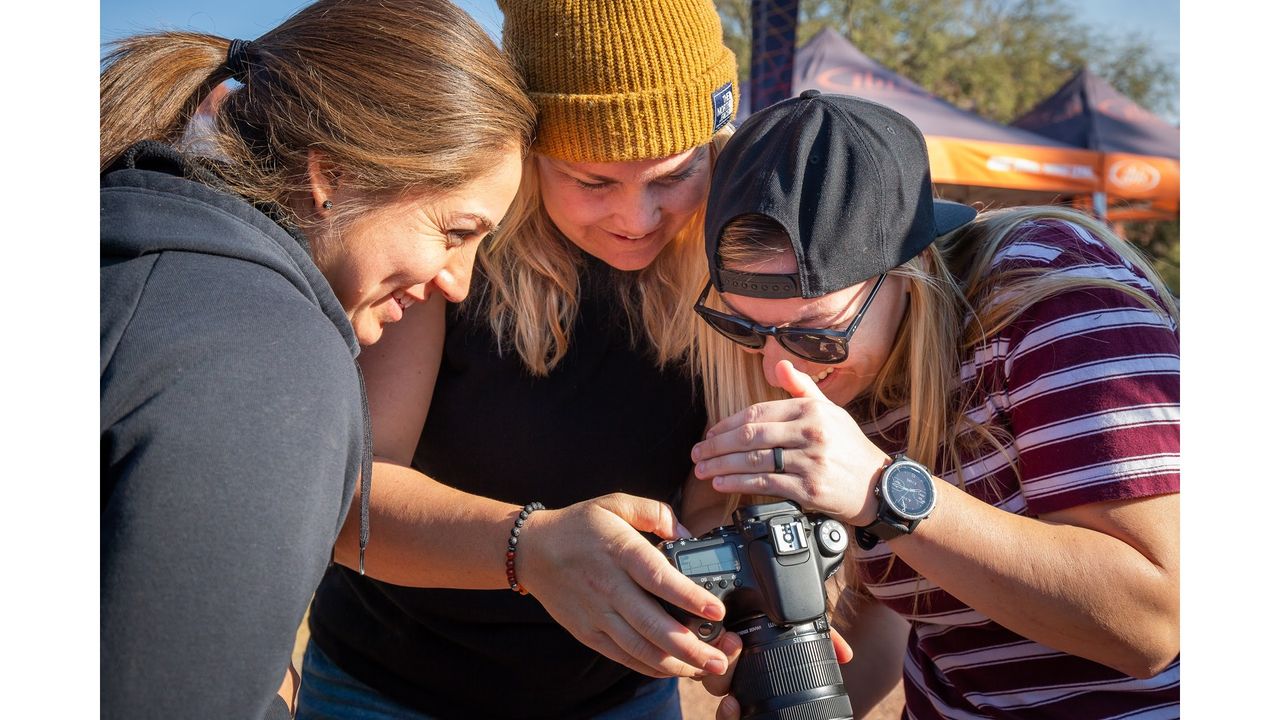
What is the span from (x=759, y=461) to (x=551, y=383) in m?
0.52

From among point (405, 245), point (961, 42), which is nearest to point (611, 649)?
point (405, 245)

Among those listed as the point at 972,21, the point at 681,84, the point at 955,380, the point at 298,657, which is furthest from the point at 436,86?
the point at 972,21

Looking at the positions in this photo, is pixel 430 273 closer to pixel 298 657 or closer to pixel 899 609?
pixel 899 609

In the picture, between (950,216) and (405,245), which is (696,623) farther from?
Result: (950,216)

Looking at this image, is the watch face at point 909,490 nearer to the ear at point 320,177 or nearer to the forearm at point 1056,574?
the forearm at point 1056,574

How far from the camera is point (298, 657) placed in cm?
377

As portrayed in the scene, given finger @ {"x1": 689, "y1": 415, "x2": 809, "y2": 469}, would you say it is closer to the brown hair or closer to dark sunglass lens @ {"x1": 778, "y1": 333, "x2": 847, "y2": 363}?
dark sunglass lens @ {"x1": 778, "y1": 333, "x2": 847, "y2": 363}

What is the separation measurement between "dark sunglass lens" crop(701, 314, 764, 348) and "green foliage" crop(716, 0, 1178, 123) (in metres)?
9.28

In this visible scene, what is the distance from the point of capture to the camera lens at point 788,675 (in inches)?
52.4

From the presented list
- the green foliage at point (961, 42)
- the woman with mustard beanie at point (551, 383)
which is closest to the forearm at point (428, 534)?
the woman with mustard beanie at point (551, 383)

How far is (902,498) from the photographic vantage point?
1.37m

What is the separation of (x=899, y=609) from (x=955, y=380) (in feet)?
1.37

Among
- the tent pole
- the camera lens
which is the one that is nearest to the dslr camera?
the camera lens

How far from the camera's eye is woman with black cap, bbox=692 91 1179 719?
1.37 meters
